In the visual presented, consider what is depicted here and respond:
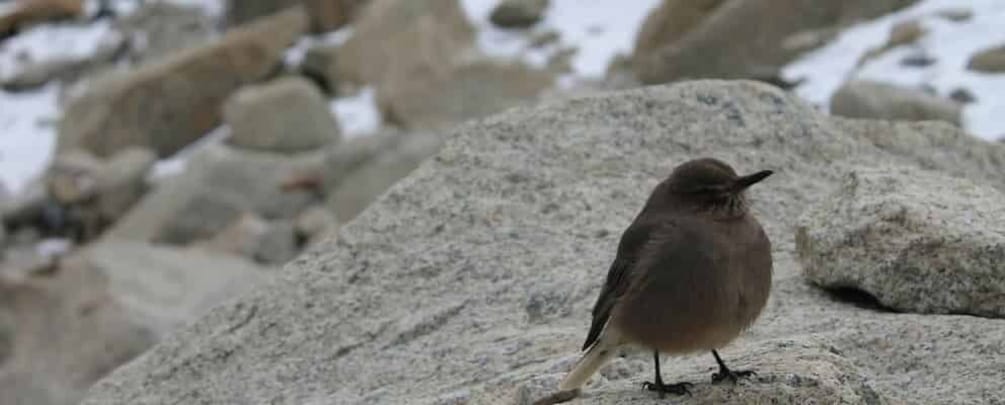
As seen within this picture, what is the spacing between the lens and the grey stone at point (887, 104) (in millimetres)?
9414

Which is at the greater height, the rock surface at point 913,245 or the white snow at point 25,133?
the white snow at point 25,133

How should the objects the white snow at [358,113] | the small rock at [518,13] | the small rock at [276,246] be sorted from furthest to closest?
the small rock at [518,13] < the white snow at [358,113] < the small rock at [276,246]

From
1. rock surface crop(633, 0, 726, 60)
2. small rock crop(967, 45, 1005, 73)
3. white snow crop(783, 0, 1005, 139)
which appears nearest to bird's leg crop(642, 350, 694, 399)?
white snow crop(783, 0, 1005, 139)

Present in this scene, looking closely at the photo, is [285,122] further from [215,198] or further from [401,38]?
[401,38]

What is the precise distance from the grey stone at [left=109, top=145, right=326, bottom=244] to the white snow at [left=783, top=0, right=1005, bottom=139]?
4472 mm

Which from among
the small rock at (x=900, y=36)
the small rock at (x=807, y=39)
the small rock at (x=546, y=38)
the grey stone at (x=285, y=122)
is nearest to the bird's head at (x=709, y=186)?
the small rock at (x=900, y=36)

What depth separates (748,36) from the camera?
42.8 feet

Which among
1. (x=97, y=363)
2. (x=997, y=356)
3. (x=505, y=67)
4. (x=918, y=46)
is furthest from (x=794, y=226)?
(x=505, y=67)

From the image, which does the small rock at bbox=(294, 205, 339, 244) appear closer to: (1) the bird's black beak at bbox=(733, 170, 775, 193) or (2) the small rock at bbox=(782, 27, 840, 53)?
(2) the small rock at bbox=(782, 27, 840, 53)

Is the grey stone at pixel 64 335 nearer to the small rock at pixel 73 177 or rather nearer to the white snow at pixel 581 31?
the small rock at pixel 73 177

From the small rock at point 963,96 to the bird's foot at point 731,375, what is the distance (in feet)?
23.2

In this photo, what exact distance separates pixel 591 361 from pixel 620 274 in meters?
0.23

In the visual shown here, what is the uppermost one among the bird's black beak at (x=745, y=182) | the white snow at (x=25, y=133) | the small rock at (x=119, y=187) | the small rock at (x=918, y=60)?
the white snow at (x=25, y=133)

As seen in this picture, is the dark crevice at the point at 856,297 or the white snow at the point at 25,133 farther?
the white snow at the point at 25,133
